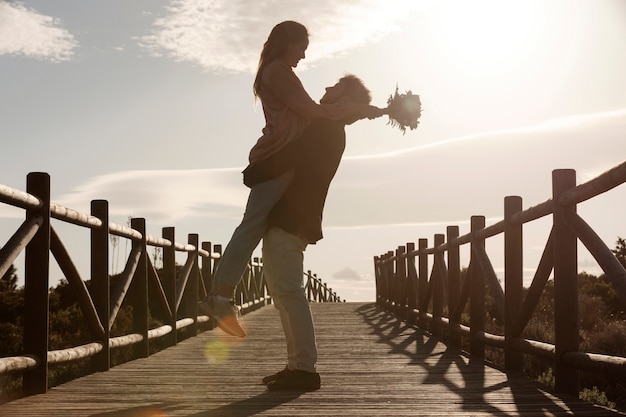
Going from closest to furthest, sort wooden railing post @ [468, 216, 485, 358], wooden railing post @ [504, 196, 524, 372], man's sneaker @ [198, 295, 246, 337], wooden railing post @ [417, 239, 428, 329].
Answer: man's sneaker @ [198, 295, 246, 337], wooden railing post @ [504, 196, 524, 372], wooden railing post @ [468, 216, 485, 358], wooden railing post @ [417, 239, 428, 329]

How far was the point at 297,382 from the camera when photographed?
16.5 feet

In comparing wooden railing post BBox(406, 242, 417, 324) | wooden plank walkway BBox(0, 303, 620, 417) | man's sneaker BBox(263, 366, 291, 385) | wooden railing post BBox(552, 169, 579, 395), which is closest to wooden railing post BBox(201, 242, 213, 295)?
wooden railing post BBox(406, 242, 417, 324)

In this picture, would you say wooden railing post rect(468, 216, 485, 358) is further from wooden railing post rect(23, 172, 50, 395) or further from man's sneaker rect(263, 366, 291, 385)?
wooden railing post rect(23, 172, 50, 395)

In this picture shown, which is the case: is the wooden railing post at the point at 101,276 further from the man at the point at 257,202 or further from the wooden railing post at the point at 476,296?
the wooden railing post at the point at 476,296

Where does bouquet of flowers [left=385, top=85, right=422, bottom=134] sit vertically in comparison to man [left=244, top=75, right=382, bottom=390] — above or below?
above

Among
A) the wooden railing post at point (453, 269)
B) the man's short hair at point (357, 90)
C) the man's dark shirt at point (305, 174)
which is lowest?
the wooden railing post at point (453, 269)

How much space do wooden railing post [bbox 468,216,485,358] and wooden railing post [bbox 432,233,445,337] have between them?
2.38 m

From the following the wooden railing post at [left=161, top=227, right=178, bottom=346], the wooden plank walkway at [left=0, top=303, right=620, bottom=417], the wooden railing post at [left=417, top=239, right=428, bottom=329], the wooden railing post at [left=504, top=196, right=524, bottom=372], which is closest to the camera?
the wooden plank walkway at [left=0, top=303, right=620, bottom=417]

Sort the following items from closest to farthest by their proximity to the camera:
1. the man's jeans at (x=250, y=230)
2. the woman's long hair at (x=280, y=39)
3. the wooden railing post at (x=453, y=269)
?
the man's jeans at (x=250, y=230), the woman's long hair at (x=280, y=39), the wooden railing post at (x=453, y=269)

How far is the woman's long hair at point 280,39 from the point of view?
5.13m

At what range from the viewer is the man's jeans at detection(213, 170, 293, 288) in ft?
16.2

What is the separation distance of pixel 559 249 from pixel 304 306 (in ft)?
5.08

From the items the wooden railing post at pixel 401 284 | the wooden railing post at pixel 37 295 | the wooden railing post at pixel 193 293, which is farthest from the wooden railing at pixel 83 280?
the wooden railing post at pixel 401 284

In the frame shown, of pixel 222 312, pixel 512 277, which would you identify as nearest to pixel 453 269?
pixel 512 277
